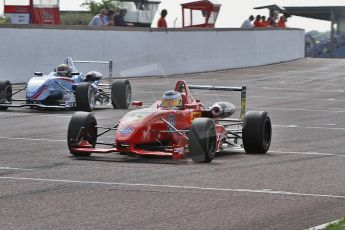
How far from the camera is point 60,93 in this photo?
23156 millimetres

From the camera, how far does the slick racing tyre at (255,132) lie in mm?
14859

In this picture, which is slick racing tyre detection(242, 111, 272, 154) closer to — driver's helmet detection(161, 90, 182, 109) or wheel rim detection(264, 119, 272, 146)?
wheel rim detection(264, 119, 272, 146)

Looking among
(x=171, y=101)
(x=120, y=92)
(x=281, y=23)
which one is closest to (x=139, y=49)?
(x=120, y=92)

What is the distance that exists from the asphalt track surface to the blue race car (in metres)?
2.15

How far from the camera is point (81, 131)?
1428 cm

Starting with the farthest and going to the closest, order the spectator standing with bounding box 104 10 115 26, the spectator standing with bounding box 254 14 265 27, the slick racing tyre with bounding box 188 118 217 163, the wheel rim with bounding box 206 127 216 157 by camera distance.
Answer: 1. the spectator standing with bounding box 254 14 265 27
2. the spectator standing with bounding box 104 10 115 26
3. the wheel rim with bounding box 206 127 216 157
4. the slick racing tyre with bounding box 188 118 217 163

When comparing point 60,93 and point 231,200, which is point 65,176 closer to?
point 231,200

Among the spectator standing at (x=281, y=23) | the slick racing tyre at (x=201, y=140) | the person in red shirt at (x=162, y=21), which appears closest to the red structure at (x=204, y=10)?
the spectator standing at (x=281, y=23)

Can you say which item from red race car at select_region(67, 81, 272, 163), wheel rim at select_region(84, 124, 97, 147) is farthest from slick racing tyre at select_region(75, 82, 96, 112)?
wheel rim at select_region(84, 124, 97, 147)

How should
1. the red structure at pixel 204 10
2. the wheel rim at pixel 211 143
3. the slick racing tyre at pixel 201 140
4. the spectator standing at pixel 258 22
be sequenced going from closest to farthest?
1. the slick racing tyre at pixel 201 140
2. the wheel rim at pixel 211 143
3. the red structure at pixel 204 10
4. the spectator standing at pixel 258 22

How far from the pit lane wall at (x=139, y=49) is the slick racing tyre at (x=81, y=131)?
51.8 feet

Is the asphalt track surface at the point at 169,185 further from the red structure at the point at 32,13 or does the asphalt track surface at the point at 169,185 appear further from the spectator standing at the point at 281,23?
the spectator standing at the point at 281,23

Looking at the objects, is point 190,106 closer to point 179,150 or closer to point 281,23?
point 179,150

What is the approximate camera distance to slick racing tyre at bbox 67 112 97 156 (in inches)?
562
